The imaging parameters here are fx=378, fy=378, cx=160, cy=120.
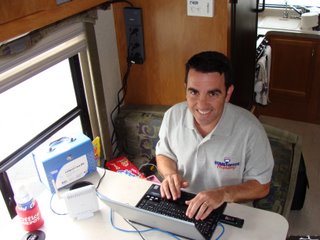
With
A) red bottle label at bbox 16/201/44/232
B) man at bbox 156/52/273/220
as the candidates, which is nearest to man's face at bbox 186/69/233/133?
man at bbox 156/52/273/220

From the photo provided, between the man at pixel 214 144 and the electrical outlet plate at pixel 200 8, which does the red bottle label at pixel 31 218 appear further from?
the electrical outlet plate at pixel 200 8

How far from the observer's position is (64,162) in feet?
5.81

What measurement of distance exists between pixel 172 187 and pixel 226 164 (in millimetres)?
297

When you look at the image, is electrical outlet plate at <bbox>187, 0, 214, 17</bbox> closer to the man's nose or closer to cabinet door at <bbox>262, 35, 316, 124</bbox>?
the man's nose

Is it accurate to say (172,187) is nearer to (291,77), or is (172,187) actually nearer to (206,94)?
(206,94)

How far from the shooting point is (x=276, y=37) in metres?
3.39

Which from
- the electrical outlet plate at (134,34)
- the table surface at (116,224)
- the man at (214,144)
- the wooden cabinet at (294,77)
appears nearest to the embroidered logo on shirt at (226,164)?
the man at (214,144)

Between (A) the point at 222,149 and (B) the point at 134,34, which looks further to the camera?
(B) the point at 134,34

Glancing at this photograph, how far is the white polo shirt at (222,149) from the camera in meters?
1.70

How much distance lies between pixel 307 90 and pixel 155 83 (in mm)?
1639

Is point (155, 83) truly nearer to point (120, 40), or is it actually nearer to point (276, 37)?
point (120, 40)

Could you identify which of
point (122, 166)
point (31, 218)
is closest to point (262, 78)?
point (122, 166)

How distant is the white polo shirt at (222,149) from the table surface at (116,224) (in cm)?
20

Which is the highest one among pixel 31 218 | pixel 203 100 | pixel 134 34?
pixel 134 34
